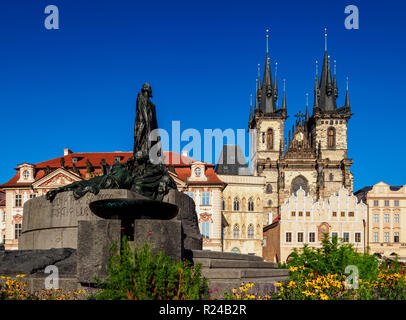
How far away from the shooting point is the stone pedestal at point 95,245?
24.4ft

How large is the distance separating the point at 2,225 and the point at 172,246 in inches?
1826

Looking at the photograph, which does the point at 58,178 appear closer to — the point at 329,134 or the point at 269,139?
the point at 269,139

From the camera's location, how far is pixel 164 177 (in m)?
14.0

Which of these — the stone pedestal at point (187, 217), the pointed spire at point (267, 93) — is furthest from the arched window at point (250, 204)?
the stone pedestal at point (187, 217)

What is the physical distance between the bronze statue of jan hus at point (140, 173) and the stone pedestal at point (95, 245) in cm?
567

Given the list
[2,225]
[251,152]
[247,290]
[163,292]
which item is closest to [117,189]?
[247,290]

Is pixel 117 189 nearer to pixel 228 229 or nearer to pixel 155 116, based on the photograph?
pixel 155 116

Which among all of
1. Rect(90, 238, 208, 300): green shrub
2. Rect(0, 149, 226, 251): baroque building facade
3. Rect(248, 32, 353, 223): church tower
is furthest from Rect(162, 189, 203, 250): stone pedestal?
Rect(248, 32, 353, 223): church tower

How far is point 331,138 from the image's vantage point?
8356 cm

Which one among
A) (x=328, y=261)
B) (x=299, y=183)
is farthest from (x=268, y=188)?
(x=328, y=261)

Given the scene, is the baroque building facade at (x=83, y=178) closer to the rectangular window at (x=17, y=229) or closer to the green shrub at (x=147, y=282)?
the rectangular window at (x=17, y=229)

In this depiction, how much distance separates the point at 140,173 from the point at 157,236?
6.64m

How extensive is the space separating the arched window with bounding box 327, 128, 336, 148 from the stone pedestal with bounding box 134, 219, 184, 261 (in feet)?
256
